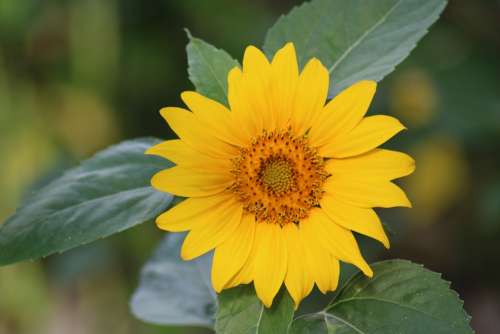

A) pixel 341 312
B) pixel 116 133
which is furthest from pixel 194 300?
pixel 116 133

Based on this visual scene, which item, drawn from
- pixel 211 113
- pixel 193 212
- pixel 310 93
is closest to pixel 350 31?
pixel 310 93

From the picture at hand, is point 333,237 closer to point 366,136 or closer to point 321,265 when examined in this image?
point 321,265

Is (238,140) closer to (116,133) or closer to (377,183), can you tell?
(377,183)

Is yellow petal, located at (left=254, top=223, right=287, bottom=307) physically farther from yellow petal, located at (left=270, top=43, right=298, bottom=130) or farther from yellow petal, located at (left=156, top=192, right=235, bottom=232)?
Result: yellow petal, located at (left=270, top=43, right=298, bottom=130)

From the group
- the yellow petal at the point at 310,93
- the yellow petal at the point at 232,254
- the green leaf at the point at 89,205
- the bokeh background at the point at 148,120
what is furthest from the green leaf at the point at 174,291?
the bokeh background at the point at 148,120

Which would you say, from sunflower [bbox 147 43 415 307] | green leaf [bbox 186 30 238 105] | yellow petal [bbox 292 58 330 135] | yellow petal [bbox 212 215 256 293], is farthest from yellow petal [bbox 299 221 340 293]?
green leaf [bbox 186 30 238 105]
